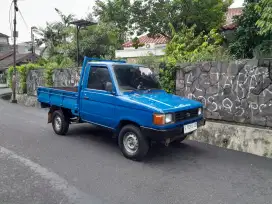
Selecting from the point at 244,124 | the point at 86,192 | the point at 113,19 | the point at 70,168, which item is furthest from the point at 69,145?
the point at 113,19

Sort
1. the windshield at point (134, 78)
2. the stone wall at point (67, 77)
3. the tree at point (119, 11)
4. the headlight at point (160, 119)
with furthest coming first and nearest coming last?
the tree at point (119, 11), the stone wall at point (67, 77), the windshield at point (134, 78), the headlight at point (160, 119)

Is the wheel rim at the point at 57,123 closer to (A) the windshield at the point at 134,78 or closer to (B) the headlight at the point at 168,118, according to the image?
(A) the windshield at the point at 134,78

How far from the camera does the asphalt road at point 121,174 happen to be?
142 inches

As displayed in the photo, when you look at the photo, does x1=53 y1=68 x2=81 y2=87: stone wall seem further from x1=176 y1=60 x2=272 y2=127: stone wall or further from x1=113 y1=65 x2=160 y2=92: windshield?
x1=113 y1=65 x2=160 y2=92: windshield

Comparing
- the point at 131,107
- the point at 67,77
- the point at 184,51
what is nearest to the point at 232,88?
the point at 131,107

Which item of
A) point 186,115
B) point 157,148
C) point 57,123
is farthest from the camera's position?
point 57,123

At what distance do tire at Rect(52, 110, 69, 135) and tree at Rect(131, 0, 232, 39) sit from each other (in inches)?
394

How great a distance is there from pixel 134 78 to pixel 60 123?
267cm

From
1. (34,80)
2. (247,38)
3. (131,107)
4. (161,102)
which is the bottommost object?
(131,107)

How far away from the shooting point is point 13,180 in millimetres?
4066

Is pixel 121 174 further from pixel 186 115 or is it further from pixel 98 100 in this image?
pixel 98 100

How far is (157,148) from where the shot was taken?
5.90 metres

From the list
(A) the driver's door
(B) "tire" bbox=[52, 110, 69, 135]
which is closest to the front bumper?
(A) the driver's door

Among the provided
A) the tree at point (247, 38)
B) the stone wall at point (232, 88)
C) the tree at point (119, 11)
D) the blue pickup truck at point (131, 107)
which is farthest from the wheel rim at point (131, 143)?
the tree at point (119, 11)
